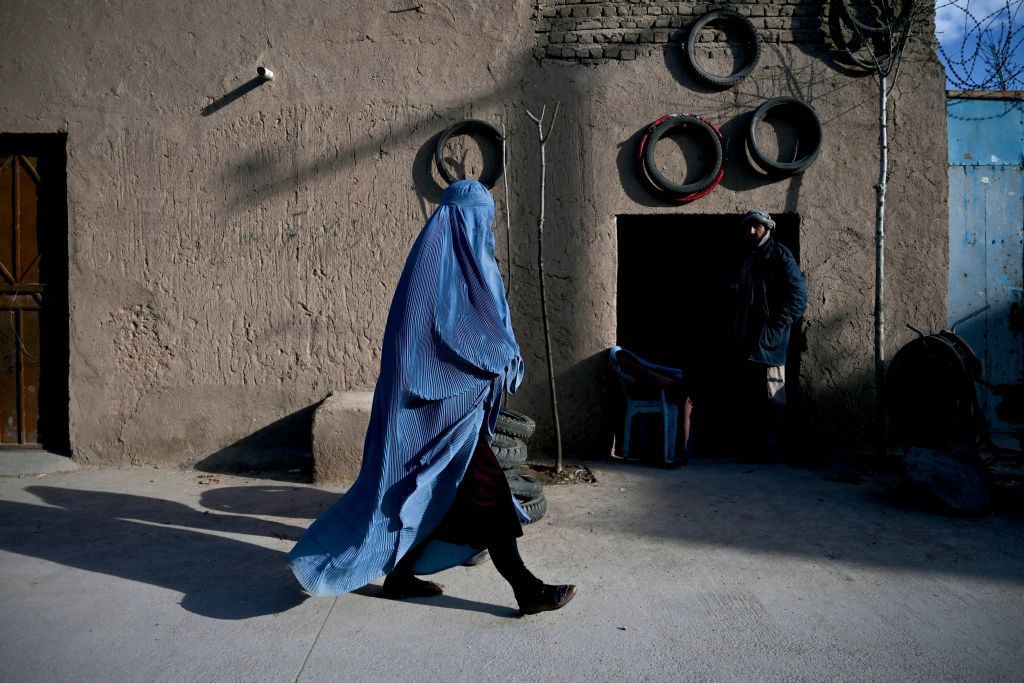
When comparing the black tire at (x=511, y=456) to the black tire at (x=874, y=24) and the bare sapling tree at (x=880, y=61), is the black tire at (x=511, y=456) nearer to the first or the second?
the bare sapling tree at (x=880, y=61)

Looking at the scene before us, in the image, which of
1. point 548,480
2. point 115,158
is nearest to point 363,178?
point 115,158

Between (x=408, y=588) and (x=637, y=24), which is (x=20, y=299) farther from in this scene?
(x=637, y=24)

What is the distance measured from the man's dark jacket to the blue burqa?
3310mm

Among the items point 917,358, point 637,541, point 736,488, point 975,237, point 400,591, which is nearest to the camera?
point 400,591

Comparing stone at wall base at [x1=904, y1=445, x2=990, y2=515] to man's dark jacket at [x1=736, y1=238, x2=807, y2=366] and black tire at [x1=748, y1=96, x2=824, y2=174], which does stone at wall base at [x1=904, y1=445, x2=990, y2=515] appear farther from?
black tire at [x1=748, y1=96, x2=824, y2=174]

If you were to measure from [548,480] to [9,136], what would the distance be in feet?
16.2

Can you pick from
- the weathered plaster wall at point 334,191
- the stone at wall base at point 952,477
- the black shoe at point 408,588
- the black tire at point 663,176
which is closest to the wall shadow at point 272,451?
the weathered plaster wall at point 334,191

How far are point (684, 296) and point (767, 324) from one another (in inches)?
108

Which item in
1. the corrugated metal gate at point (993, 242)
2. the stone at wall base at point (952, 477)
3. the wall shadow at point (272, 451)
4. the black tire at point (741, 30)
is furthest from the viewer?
the corrugated metal gate at point (993, 242)

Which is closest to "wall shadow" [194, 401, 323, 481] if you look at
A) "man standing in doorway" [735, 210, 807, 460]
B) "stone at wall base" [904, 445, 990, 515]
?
"man standing in doorway" [735, 210, 807, 460]

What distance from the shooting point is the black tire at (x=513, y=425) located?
4211mm

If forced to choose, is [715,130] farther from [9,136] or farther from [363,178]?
[9,136]

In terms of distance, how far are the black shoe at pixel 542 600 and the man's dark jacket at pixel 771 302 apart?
3.35 meters

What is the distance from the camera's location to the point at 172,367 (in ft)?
18.4
